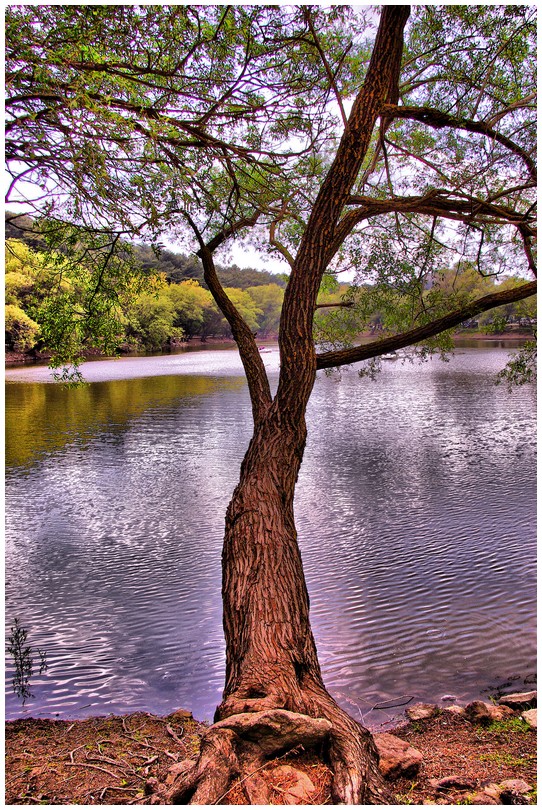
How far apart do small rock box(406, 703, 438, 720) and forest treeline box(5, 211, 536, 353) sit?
10.7 feet

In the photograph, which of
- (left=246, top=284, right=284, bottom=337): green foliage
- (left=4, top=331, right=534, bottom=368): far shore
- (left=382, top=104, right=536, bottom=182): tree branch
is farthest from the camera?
(left=246, top=284, right=284, bottom=337): green foliage

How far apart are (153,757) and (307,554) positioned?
4.15 meters

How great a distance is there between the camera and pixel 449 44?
5.67 metres

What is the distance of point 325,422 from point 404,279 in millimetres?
9522

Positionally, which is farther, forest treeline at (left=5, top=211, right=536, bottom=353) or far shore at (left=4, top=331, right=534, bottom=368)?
far shore at (left=4, top=331, right=534, bottom=368)

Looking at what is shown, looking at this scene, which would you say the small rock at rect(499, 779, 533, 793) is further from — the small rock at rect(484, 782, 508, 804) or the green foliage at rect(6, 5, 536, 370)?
the green foliage at rect(6, 5, 536, 370)

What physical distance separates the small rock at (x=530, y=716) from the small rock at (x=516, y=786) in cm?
109

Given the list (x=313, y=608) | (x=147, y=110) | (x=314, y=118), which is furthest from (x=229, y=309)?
(x=313, y=608)

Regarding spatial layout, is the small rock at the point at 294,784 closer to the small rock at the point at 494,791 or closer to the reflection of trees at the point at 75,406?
the small rock at the point at 494,791

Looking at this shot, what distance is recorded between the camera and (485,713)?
3768 mm

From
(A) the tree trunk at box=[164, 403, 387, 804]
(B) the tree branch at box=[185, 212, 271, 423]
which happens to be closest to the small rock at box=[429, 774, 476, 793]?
(A) the tree trunk at box=[164, 403, 387, 804]

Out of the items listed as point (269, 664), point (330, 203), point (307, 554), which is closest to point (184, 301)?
point (307, 554)

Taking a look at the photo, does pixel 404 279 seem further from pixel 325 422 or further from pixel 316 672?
pixel 325 422

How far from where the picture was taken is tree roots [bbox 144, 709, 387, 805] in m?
2.08
